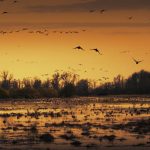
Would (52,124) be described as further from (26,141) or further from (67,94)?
(67,94)

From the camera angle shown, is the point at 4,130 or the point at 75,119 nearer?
the point at 4,130

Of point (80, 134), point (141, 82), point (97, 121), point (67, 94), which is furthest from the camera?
point (141, 82)

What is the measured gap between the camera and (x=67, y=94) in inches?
5212

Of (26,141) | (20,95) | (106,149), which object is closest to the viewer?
(106,149)

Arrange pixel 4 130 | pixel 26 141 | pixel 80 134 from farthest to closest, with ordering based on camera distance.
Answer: pixel 4 130 → pixel 80 134 → pixel 26 141

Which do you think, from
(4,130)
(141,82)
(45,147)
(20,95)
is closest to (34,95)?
(20,95)

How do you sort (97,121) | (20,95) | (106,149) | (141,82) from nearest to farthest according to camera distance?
(106,149) < (97,121) < (20,95) < (141,82)

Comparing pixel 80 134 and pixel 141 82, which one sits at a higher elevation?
pixel 141 82

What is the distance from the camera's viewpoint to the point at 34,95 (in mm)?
123000

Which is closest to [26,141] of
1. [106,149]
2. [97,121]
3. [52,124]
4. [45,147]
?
[45,147]

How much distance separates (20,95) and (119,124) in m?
82.4

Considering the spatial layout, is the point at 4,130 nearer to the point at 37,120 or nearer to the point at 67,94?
the point at 37,120

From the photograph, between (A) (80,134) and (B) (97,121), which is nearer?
(A) (80,134)

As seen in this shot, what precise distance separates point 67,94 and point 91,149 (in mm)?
104164
